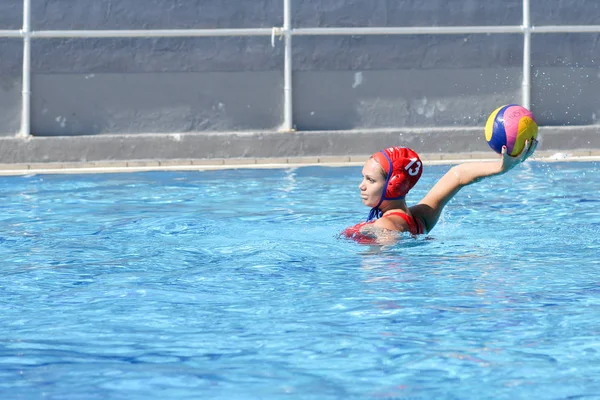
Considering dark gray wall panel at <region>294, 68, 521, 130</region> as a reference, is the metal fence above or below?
above

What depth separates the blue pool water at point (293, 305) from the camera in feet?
12.5

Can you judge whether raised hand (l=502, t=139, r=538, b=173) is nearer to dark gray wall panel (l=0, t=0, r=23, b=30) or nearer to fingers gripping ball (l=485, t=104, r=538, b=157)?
fingers gripping ball (l=485, t=104, r=538, b=157)

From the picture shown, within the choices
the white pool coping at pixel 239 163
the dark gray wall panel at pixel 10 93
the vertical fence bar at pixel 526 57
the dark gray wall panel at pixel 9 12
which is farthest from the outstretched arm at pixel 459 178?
the dark gray wall panel at pixel 9 12

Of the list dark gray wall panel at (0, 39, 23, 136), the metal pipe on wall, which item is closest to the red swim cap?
the metal pipe on wall

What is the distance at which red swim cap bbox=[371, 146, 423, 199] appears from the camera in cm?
634

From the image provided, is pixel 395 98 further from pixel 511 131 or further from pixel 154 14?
pixel 511 131

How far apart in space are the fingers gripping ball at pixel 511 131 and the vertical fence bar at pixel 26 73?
30.5ft

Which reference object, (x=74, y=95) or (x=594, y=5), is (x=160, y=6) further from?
(x=594, y=5)

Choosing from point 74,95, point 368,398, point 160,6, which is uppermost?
point 160,6

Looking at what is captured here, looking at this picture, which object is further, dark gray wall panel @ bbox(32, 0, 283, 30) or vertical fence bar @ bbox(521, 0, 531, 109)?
vertical fence bar @ bbox(521, 0, 531, 109)

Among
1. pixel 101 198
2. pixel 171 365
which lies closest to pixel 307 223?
pixel 101 198

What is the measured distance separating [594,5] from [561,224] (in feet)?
26.1

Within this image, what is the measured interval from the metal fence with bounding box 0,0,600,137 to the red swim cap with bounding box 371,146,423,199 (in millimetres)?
8169

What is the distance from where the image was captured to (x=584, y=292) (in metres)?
5.29
